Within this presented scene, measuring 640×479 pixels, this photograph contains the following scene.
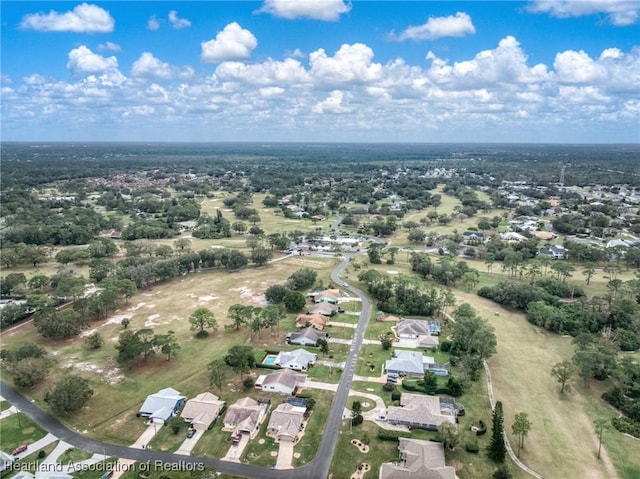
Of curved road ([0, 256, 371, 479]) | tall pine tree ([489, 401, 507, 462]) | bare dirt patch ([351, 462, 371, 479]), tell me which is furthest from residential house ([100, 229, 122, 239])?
tall pine tree ([489, 401, 507, 462])

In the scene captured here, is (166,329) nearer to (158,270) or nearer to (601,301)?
(158,270)

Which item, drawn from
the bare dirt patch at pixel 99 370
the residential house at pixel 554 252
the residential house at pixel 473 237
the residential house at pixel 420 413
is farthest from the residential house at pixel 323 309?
the residential house at pixel 554 252

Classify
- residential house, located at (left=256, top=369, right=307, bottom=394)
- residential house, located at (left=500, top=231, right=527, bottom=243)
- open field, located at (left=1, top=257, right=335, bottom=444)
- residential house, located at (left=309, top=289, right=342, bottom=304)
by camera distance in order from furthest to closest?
residential house, located at (left=500, top=231, right=527, bottom=243) → residential house, located at (left=309, top=289, right=342, bottom=304) → residential house, located at (left=256, top=369, right=307, bottom=394) → open field, located at (left=1, top=257, right=335, bottom=444)

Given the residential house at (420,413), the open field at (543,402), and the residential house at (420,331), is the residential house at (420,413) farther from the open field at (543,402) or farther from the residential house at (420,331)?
the residential house at (420,331)

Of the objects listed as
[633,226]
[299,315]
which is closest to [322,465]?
[299,315]

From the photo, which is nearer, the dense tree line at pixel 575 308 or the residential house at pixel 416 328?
the residential house at pixel 416 328

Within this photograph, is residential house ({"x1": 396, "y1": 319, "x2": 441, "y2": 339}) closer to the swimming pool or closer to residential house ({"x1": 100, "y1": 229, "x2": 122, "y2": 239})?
the swimming pool

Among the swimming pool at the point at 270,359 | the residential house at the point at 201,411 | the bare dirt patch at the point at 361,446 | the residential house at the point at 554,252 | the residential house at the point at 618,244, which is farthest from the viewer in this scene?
the residential house at the point at 618,244
